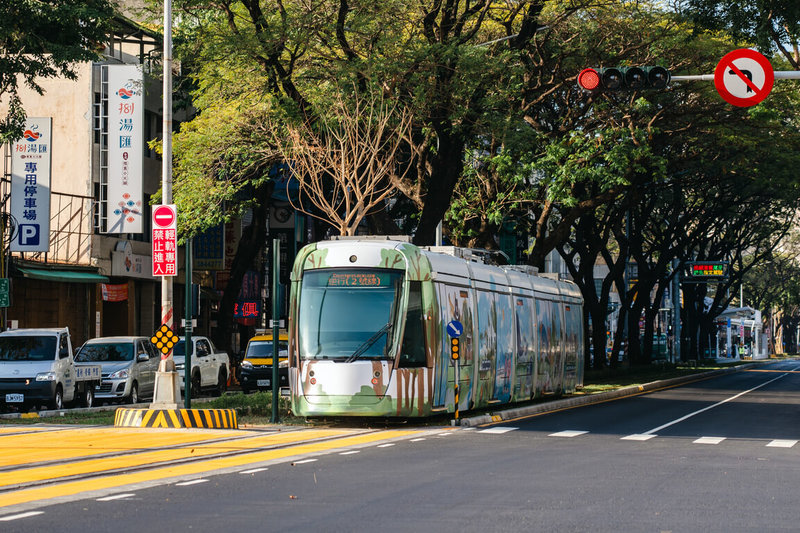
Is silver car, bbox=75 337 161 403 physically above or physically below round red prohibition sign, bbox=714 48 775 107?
below

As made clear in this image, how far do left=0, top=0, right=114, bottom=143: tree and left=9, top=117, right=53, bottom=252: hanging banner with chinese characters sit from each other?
707 cm

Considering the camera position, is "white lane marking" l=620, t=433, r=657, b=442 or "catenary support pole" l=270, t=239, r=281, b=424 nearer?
"white lane marking" l=620, t=433, r=657, b=442

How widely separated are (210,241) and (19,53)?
818 inches

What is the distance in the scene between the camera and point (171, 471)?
47.2ft

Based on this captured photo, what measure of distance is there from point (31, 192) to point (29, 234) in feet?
4.25

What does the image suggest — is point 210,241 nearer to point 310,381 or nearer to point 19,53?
point 19,53

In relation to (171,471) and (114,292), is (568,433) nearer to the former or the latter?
(171,471)

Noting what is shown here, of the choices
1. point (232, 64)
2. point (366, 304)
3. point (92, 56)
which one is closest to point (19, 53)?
point (92, 56)

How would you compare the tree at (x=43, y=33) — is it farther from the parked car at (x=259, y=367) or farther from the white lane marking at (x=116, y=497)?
the white lane marking at (x=116, y=497)

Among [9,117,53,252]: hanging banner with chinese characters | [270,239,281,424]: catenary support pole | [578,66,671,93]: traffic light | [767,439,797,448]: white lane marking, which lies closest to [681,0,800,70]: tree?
[578,66,671,93]: traffic light

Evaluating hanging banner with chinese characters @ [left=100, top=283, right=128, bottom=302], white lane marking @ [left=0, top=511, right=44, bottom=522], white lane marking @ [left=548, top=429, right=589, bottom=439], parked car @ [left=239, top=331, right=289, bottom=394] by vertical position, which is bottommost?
white lane marking @ [left=548, top=429, right=589, bottom=439]

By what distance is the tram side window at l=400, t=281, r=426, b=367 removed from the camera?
21578mm

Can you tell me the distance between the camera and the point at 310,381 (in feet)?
69.9

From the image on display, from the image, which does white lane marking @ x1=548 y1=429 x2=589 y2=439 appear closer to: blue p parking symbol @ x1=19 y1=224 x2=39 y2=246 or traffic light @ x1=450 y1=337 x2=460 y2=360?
traffic light @ x1=450 y1=337 x2=460 y2=360
